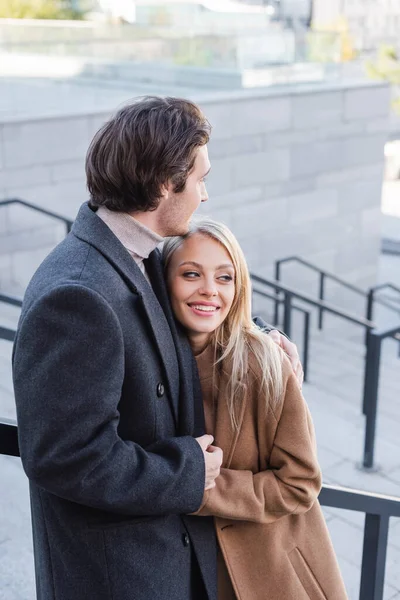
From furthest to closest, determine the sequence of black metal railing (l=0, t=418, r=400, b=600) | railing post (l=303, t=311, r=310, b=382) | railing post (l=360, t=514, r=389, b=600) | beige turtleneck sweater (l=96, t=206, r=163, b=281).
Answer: railing post (l=303, t=311, r=310, b=382)
railing post (l=360, t=514, r=389, b=600)
black metal railing (l=0, t=418, r=400, b=600)
beige turtleneck sweater (l=96, t=206, r=163, b=281)

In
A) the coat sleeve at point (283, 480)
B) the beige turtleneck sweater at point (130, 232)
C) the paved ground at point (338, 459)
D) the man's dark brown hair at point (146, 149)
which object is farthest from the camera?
the paved ground at point (338, 459)

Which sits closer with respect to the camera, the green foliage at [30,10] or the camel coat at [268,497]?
the camel coat at [268,497]

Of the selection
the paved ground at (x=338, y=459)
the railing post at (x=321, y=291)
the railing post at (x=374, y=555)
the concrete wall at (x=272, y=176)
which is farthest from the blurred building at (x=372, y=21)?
the railing post at (x=374, y=555)

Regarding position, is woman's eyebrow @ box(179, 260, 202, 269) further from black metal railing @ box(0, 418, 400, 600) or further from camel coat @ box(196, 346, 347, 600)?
black metal railing @ box(0, 418, 400, 600)

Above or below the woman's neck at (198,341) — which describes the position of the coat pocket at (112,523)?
below

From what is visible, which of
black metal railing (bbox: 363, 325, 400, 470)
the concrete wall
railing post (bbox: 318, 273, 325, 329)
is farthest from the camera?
railing post (bbox: 318, 273, 325, 329)

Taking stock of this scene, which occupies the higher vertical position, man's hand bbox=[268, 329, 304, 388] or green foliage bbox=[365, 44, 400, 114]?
man's hand bbox=[268, 329, 304, 388]

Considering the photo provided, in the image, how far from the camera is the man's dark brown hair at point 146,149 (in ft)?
5.09

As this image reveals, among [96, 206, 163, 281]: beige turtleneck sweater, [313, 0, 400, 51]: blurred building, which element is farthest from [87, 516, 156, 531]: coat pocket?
[313, 0, 400, 51]: blurred building

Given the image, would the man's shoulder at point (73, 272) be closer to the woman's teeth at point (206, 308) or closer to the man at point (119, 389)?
the man at point (119, 389)

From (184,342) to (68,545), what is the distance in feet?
1.68

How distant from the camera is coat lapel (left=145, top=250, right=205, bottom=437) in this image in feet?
5.70

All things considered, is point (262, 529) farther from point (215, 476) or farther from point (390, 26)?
point (390, 26)

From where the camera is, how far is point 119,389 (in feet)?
4.97
